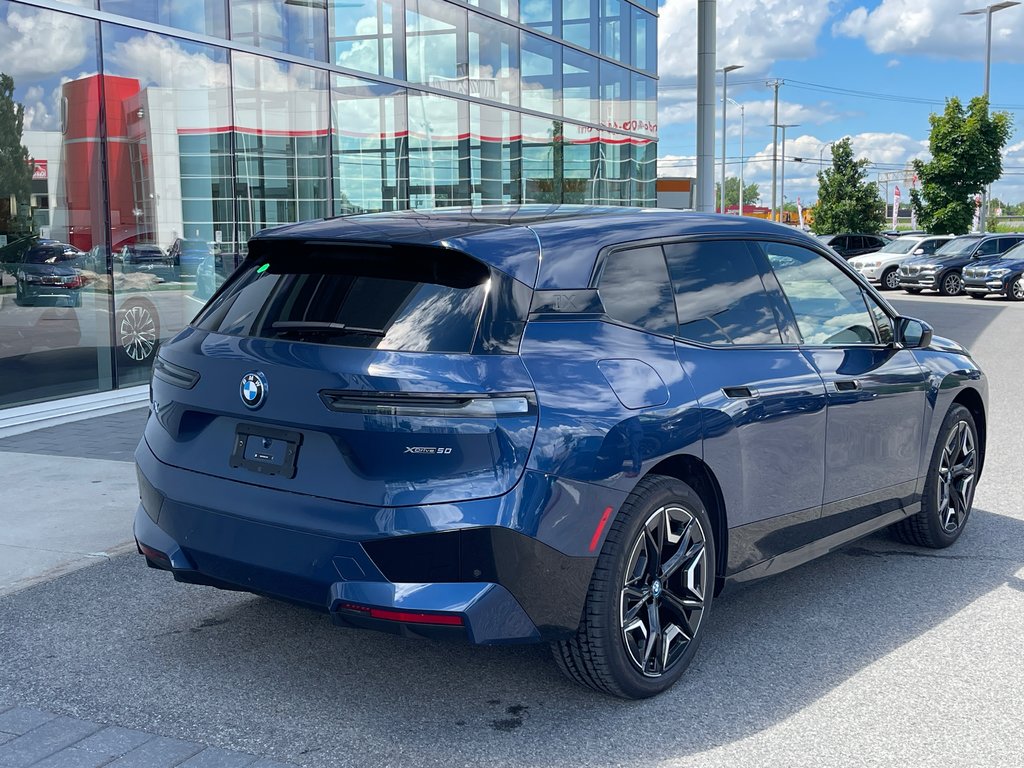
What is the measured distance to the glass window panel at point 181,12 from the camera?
12008 mm

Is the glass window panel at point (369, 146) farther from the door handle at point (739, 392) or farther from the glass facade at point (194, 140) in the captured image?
the door handle at point (739, 392)

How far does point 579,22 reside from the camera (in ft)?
73.2

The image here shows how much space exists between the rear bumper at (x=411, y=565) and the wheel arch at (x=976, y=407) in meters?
3.12

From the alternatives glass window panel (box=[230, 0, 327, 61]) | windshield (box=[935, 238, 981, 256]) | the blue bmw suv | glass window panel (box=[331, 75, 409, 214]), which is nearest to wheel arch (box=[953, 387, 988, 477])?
the blue bmw suv

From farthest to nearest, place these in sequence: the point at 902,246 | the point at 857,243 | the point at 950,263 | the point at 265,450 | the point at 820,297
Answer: the point at 857,243, the point at 902,246, the point at 950,263, the point at 820,297, the point at 265,450

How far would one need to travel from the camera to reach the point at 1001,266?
96.3 feet

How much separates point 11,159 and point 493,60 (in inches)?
404

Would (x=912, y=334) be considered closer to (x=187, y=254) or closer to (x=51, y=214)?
(x=51, y=214)

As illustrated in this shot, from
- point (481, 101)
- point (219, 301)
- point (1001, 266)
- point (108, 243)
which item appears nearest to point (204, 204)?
point (108, 243)

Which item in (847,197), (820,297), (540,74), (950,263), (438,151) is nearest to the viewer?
(820,297)

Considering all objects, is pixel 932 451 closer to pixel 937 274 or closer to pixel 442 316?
pixel 442 316

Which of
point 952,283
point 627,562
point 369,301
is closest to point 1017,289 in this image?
point 952,283

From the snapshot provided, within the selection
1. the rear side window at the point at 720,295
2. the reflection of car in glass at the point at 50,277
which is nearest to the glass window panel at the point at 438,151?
the reflection of car in glass at the point at 50,277

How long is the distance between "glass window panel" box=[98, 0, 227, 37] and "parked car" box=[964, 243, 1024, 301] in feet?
72.7
